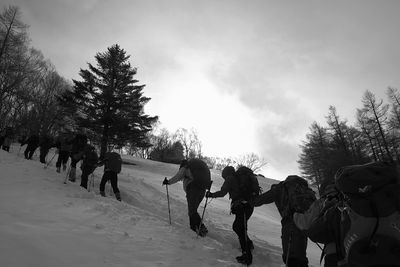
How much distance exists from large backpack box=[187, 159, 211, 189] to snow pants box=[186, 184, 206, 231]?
0.13m

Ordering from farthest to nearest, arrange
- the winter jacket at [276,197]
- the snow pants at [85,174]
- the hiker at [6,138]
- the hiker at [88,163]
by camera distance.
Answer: the hiker at [6,138] → the hiker at [88,163] → the snow pants at [85,174] → the winter jacket at [276,197]

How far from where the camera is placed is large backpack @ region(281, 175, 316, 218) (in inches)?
176

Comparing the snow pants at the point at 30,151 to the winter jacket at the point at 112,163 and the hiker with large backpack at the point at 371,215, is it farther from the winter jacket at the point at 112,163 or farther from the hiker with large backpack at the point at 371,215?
the hiker with large backpack at the point at 371,215

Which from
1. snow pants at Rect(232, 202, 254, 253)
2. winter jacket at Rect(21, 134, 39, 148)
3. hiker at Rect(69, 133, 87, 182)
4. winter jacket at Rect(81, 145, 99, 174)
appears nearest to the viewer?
snow pants at Rect(232, 202, 254, 253)

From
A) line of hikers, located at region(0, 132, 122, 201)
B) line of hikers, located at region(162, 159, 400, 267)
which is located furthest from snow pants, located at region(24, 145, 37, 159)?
line of hikers, located at region(162, 159, 400, 267)

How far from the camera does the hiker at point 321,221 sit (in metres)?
2.93

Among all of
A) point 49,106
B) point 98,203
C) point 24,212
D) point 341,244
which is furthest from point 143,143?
point 341,244

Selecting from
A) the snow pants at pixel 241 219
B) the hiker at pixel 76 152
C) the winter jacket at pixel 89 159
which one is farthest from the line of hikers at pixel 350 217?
the hiker at pixel 76 152

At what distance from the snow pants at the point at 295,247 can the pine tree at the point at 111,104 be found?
71.2 ft

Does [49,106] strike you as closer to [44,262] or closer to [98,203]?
[98,203]

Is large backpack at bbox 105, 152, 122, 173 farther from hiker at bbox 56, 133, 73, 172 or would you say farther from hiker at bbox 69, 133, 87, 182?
hiker at bbox 56, 133, 73, 172

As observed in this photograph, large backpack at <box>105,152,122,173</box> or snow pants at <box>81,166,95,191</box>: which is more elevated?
large backpack at <box>105,152,122,173</box>

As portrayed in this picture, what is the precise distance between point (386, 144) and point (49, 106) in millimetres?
38969

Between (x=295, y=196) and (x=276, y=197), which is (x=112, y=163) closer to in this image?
(x=276, y=197)
